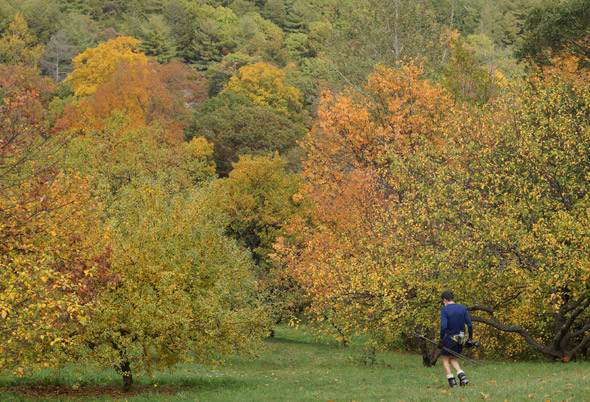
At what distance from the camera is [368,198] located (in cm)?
2877

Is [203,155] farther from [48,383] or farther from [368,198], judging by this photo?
[48,383]

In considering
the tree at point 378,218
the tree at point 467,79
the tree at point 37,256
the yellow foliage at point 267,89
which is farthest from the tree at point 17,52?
the tree at point 37,256

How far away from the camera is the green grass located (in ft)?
46.4

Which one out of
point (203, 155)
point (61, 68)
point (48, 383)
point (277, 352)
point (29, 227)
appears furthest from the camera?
point (61, 68)

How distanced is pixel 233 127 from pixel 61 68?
55009 mm

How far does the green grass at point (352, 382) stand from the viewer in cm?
1416

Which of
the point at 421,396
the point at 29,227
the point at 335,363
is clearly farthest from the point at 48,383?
the point at 335,363

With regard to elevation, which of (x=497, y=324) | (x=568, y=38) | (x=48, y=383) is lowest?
(x=48, y=383)

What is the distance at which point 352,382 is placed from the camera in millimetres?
21469

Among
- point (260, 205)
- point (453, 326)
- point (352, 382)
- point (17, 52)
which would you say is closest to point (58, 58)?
point (17, 52)

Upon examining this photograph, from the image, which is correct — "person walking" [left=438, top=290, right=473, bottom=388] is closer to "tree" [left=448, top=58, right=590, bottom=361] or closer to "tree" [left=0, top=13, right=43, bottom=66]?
"tree" [left=448, top=58, right=590, bottom=361]

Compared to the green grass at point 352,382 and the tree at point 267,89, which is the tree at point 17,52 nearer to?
the tree at point 267,89

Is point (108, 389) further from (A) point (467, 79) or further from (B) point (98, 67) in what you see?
(B) point (98, 67)

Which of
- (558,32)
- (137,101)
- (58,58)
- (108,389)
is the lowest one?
(58,58)
